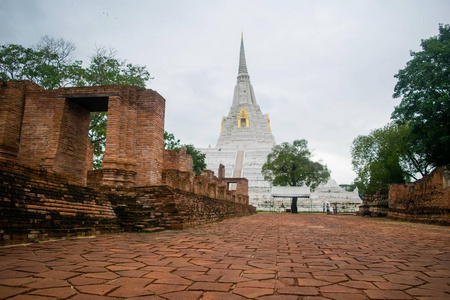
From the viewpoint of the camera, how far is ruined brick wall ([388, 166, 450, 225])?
35.8 ft

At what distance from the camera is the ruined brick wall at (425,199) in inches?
430

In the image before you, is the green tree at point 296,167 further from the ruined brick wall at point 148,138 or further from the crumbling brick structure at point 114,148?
the ruined brick wall at point 148,138

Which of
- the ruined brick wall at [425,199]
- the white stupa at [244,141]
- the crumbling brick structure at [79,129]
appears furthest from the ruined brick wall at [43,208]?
the white stupa at [244,141]

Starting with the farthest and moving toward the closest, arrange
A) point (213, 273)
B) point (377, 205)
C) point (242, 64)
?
point (242, 64)
point (377, 205)
point (213, 273)

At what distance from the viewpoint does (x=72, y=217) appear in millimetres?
4727

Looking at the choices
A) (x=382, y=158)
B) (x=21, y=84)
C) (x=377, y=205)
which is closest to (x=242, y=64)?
(x=382, y=158)

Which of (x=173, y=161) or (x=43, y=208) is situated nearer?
(x=43, y=208)

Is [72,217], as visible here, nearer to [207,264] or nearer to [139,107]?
[207,264]

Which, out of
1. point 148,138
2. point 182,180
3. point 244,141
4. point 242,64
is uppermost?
point 242,64

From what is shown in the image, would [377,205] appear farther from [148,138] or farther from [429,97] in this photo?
[148,138]

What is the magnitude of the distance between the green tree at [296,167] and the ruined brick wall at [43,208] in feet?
83.1

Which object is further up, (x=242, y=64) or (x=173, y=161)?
(x=242, y=64)

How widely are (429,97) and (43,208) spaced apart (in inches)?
537

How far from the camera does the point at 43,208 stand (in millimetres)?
4223
